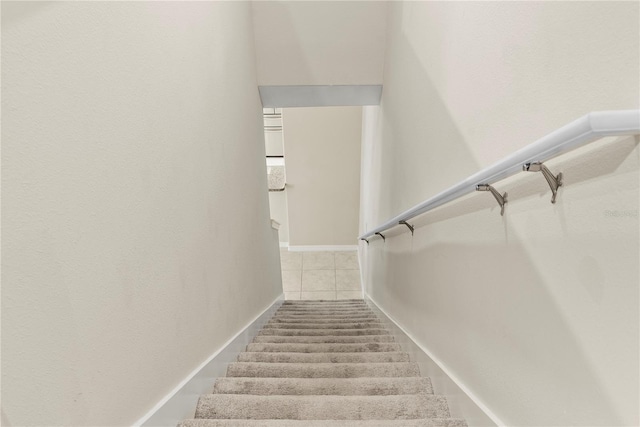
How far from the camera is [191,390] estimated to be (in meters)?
1.52

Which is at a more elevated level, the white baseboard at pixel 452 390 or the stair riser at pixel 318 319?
the white baseboard at pixel 452 390

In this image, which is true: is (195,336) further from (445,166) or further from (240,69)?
(240,69)

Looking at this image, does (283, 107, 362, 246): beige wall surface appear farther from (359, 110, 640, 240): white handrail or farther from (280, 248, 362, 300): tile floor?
(359, 110, 640, 240): white handrail

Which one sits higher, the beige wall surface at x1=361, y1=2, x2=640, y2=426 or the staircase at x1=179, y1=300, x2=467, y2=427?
the beige wall surface at x1=361, y1=2, x2=640, y2=426

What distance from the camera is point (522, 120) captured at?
3.37 ft

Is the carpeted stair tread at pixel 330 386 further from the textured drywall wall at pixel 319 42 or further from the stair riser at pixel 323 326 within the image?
the textured drywall wall at pixel 319 42

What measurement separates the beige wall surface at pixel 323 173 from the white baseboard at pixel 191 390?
4.90 meters

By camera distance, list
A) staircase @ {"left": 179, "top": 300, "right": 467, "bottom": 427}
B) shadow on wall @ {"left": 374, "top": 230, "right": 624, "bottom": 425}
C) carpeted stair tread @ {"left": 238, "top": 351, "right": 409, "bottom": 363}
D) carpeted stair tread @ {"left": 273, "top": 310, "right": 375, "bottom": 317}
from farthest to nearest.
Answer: carpeted stair tread @ {"left": 273, "top": 310, "right": 375, "bottom": 317}
carpeted stair tread @ {"left": 238, "top": 351, "right": 409, "bottom": 363}
staircase @ {"left": 179, "top": 300, "right": 467, "bottom": 427}
shadow on wall @ {"left": 374, "top": 230, "right": 624, "bottom": 425}

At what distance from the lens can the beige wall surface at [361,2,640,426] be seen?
27.6 inches

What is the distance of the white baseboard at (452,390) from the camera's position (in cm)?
124

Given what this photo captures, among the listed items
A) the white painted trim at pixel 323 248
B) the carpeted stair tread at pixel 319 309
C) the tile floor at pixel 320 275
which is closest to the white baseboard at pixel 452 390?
the carpeted stair tread at pixel 319 309

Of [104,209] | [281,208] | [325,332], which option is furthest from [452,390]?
[281,208]

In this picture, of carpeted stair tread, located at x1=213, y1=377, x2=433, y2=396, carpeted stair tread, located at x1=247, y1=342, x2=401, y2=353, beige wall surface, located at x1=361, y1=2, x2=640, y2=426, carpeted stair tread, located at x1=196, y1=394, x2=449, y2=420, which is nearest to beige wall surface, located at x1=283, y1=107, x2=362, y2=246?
beige wall surface, located at x1=361, y1=2, x2=640, y2=426

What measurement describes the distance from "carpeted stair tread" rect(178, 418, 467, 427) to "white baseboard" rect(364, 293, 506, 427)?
0.06 m
